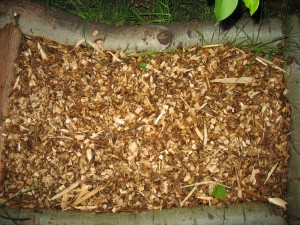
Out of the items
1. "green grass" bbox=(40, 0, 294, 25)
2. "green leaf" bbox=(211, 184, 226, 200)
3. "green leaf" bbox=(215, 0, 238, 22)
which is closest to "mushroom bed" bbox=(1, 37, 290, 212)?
"green leaf" bbox=(211, 184, 226, 200)

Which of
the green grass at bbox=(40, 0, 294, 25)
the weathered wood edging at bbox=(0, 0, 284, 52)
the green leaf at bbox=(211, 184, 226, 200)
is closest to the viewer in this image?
the green leaf at bbox=(211, 184, 226, 200)

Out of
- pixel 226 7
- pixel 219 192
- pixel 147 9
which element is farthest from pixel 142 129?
pixel 147 9

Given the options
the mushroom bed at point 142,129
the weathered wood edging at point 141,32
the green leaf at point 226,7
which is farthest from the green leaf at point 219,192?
the green leaf at point 226,7

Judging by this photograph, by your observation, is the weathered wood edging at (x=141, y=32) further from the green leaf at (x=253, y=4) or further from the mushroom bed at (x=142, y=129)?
the green leaf at (x=253, y=4)

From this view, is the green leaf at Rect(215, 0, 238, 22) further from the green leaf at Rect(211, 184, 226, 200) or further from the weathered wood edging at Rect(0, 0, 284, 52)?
the green leaf at Rect(211, 184, 226, 200)

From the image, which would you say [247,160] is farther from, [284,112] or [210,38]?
[210,38]

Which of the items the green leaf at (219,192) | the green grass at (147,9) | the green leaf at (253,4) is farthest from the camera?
the green grass at (147,9)
